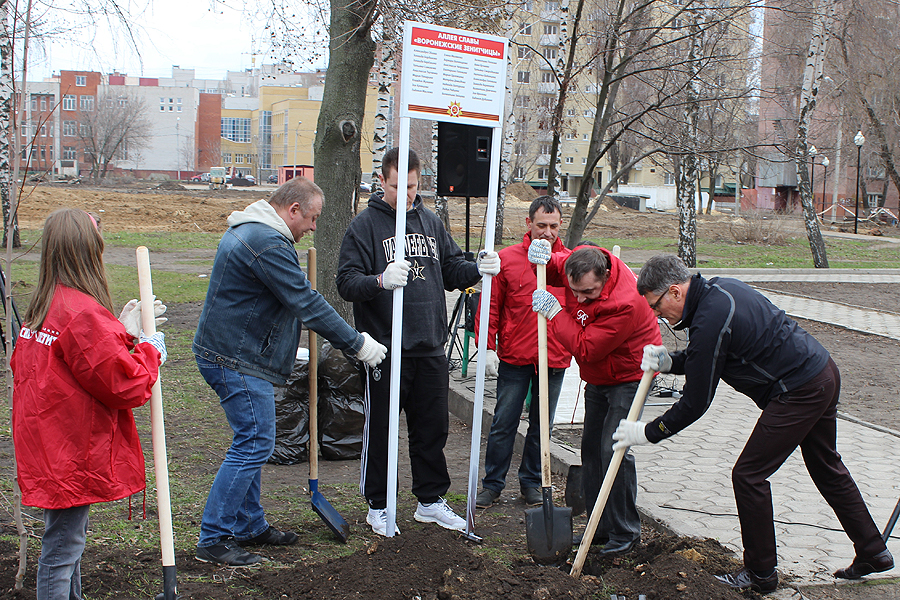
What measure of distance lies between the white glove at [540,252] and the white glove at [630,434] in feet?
3.82

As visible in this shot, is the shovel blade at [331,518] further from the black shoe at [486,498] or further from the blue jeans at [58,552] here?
the blue jeans at [58,552]

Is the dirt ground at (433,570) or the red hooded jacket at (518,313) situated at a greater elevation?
the red hooded jacket at (518,313)

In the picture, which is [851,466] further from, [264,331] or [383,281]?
[264,331]

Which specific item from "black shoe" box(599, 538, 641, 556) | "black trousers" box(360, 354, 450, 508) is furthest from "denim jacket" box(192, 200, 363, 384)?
"black shoe" box(599, 538, 641, 556)

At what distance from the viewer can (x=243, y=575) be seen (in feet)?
12.1

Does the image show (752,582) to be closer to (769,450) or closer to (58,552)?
(769,450)

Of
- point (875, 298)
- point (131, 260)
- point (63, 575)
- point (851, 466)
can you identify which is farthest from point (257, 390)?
point (131, 260)

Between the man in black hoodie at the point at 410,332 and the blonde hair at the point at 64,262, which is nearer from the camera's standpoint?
the blonde hair at the point at 64,262

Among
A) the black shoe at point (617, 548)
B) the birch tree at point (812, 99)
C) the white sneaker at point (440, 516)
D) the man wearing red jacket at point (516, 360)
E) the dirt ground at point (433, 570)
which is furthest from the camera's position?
the birch tree at point (812, 99)

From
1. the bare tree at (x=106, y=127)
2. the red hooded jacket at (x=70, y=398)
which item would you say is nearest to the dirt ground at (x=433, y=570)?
the red hooded jacket at (x=70, y=398)

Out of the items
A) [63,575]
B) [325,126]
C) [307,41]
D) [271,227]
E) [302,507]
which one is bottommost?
[302,507]

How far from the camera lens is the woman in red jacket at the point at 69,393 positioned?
9.36 ft

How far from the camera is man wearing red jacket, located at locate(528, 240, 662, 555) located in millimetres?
3863

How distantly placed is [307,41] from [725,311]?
10.1 meters
